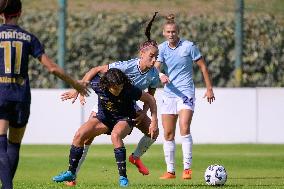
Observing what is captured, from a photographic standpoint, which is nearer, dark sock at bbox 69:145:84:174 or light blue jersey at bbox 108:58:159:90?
dark sock at bbox 69:145:84:174

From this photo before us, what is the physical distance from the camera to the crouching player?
13250 mm

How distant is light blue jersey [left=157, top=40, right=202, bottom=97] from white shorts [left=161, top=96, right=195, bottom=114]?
0.07 metres

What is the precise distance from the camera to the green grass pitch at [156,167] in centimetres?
1377

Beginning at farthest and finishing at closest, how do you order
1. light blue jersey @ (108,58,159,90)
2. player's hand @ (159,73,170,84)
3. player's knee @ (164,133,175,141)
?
player's knee @ (164,133,175,141), player's hand @ (159,73,170,84), light blue jersey @ (108,58,159,90)

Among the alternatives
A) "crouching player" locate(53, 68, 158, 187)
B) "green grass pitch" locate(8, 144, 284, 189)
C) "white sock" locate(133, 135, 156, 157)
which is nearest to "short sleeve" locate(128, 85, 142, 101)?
"crouching player" locate(53, 68, 158, 187)

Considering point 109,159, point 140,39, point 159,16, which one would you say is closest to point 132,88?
point 109,159

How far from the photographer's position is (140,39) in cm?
2798

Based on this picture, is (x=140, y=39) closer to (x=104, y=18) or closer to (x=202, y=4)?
(x=104, y=18)

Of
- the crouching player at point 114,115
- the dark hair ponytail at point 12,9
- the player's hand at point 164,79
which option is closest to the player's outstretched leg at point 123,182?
the crouching player at point 114,115

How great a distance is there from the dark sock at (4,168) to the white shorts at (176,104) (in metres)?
5.02

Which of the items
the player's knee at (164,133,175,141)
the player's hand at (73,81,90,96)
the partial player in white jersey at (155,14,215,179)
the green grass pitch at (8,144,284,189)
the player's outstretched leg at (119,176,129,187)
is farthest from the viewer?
the player's knee at (164,133,175,141)

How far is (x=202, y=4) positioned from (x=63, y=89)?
39.0 feet

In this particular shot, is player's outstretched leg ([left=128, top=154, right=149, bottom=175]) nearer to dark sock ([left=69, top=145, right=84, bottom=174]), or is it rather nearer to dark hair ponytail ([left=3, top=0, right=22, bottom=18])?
dark sock ([left=69, top=145, right=84, bottom=174])

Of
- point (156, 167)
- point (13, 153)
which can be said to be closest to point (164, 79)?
point (156, 167)
